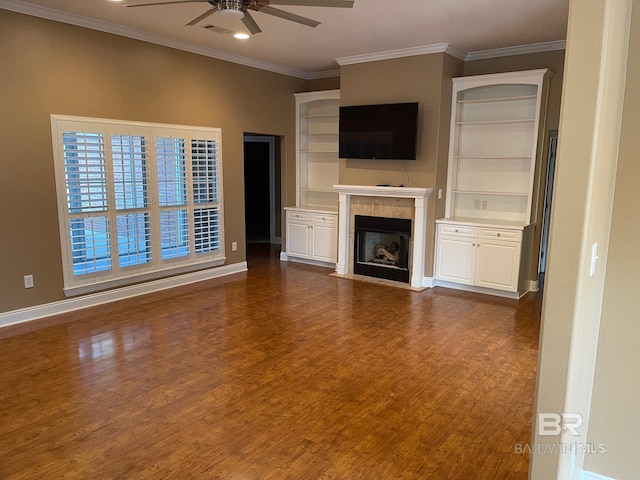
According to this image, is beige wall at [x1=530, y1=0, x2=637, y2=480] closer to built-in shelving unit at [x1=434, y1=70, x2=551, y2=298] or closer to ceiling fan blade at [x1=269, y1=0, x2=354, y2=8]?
ceiling fan blade at [x1=269, y1=0, x2=354, y2=8]

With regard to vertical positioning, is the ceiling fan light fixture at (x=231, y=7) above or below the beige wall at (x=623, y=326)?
above

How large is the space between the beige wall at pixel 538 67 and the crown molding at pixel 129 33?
2.84 metres

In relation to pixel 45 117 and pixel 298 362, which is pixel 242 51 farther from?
pixel 298 362

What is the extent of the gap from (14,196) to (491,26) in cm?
499

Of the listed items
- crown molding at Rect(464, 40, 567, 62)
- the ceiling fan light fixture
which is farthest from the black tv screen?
the ceiling fan light fixture

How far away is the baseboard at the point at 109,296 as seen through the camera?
4.47 meters

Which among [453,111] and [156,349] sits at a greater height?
[453,111]

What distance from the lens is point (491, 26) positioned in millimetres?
4668

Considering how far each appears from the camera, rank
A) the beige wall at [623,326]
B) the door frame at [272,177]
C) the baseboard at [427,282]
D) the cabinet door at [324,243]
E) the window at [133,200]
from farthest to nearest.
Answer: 1. the door frame at [272,177]
2. the cabinet door at [324,243]
3. the baseboard at [427,282]
4. the window at [133,200]
5. the beige wall at [623,326]

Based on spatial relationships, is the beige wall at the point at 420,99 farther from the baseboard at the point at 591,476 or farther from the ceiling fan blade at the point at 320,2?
the baseboard at the point at 591,476

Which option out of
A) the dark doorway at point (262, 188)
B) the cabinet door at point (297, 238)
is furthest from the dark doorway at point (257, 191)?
the cabinet door at point (297, 238)

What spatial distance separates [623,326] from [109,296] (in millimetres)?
4856

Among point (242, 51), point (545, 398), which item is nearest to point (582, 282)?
point (545, 398)

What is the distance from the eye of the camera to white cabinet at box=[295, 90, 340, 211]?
723cm
